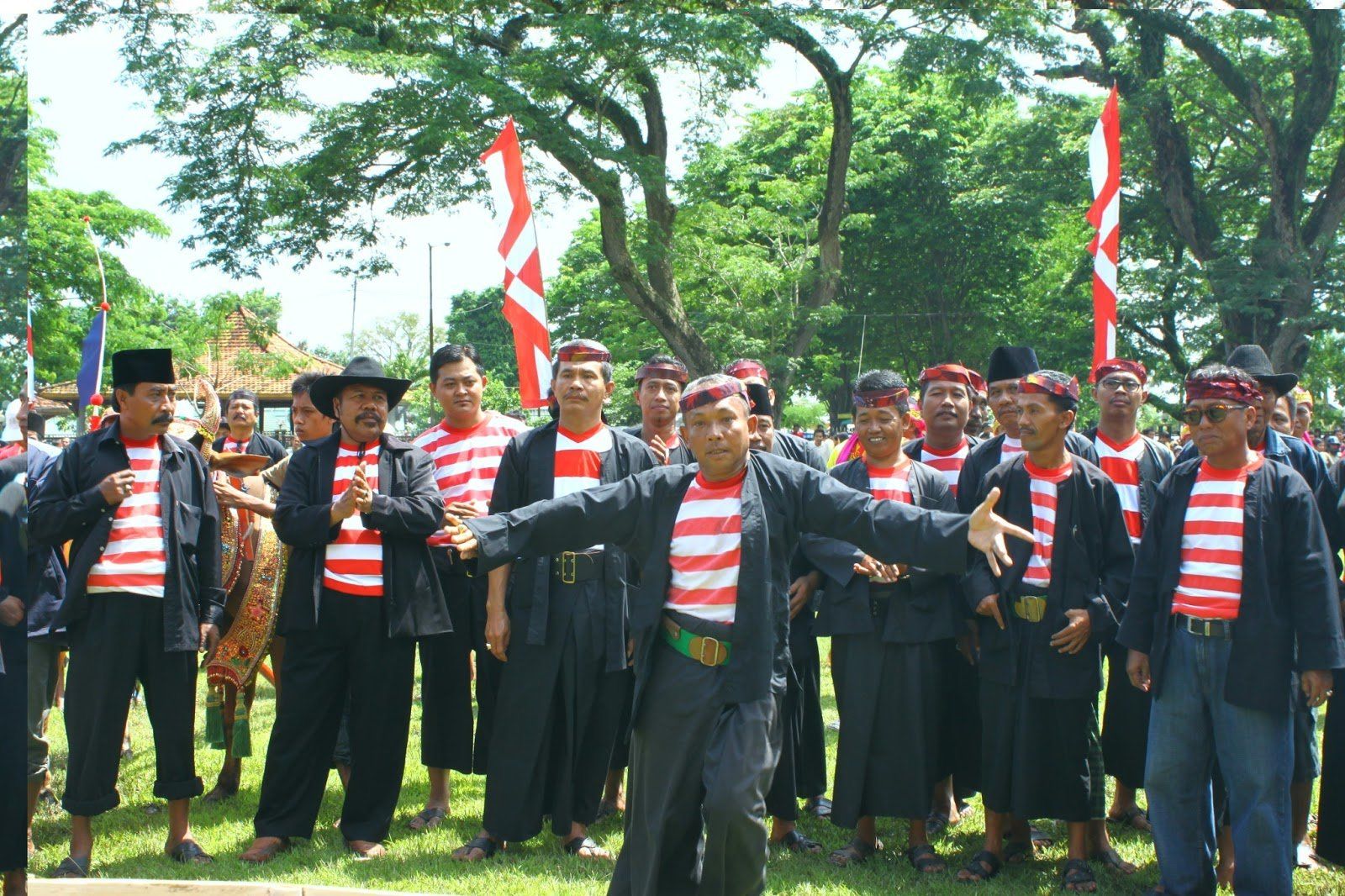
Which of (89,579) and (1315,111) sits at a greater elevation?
(1315,111)

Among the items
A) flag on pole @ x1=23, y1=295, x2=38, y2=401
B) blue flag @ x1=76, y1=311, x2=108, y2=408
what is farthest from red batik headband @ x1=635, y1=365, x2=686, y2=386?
flag on pole @ x1=23, y1=295, x2=38, y2=401

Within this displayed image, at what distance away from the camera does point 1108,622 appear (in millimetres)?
5359

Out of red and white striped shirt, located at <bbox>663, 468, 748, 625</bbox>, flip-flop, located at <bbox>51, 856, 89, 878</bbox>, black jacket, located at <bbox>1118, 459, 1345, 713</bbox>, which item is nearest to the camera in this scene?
red and white striped shirt, located at <bbox>663, 468, 748, 625</bbox>

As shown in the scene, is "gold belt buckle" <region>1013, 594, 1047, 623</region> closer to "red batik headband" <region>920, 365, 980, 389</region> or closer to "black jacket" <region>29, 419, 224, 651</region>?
"red batik headband" <region>920, 365, 980, 389</region>

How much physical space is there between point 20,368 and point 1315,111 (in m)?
20.7

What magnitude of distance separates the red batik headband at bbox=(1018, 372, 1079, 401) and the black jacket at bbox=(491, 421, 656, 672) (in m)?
1.84

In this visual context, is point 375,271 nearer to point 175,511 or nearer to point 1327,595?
point 175,511

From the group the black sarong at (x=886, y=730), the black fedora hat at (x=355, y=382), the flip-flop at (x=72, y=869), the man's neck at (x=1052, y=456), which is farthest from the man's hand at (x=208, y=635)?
the man's neck at (x=1052, y=456)

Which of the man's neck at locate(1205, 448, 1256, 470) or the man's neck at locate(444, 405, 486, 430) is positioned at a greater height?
the man's neck at locate(444, 405, 486, 430)

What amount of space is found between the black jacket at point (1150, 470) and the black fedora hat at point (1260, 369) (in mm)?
568

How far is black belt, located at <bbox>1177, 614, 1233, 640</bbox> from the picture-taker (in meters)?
4.80

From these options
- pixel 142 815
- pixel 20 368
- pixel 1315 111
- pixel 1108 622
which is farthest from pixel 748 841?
pixel 1315 111

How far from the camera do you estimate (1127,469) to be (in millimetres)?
6273

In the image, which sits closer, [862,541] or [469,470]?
[862,541]
